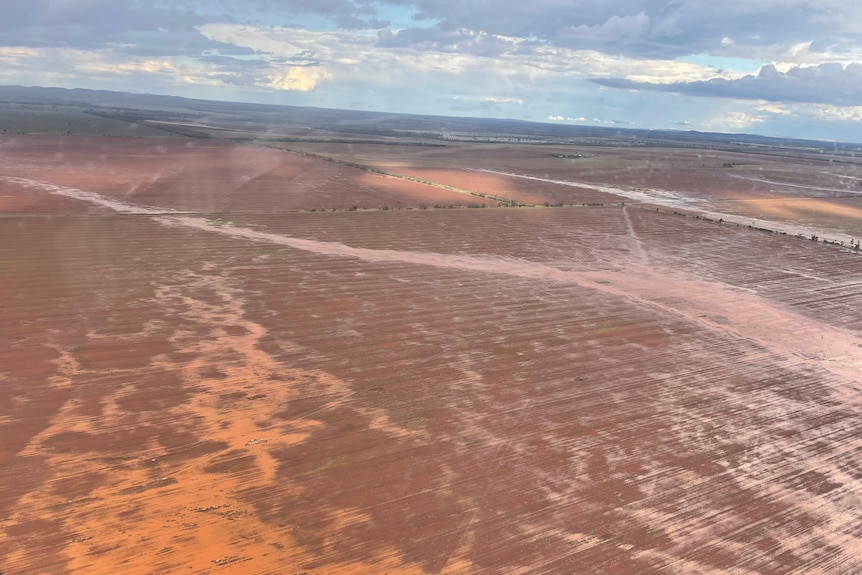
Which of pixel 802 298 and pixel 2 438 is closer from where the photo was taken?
pixel 2 438

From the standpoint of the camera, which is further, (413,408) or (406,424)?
(413,408)

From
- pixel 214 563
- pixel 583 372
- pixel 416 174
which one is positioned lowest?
pixel 214 563

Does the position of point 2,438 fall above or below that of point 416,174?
below

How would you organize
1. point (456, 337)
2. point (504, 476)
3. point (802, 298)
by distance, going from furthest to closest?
point (802, 298) → point (456, 337) → point (504, 476)

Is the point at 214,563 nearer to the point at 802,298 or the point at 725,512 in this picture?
the point at 725,512

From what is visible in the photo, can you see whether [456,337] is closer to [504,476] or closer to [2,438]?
[504,476]

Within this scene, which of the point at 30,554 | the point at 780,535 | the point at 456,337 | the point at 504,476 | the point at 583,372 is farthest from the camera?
the point at 456,337

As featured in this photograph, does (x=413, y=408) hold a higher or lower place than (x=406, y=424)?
higher

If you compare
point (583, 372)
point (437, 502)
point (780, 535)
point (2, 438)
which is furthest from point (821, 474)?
point (2, 438)
